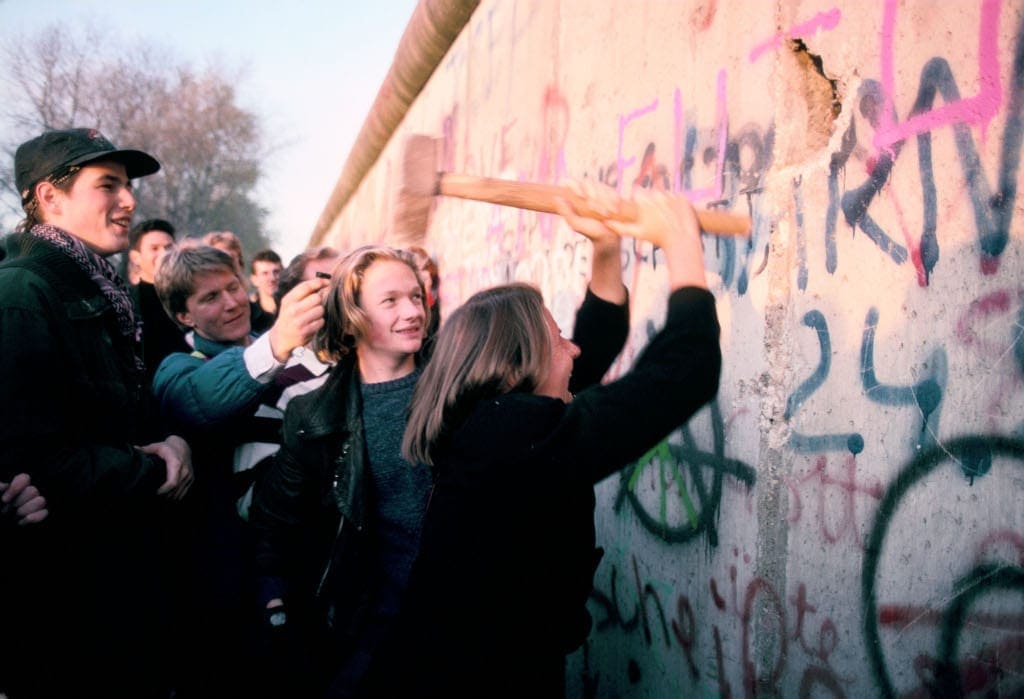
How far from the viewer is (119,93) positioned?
54.9ft

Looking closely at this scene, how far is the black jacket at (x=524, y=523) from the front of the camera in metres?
1.25

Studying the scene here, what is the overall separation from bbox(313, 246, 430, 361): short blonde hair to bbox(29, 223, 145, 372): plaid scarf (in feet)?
2.11

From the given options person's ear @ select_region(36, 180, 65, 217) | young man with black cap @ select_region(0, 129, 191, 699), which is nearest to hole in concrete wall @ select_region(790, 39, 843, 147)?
young man with black cap @ select_region(0, 129, 191, 699)

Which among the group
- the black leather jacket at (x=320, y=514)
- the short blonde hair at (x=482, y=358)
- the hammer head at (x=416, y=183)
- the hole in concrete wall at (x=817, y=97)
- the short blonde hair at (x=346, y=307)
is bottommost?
the black leather jacket at (x=320, y=514)

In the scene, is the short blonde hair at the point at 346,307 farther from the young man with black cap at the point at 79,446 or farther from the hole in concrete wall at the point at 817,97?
the hole in concrete wall at the point at 817,97

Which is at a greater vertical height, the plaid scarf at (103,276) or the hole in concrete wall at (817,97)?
the hole in concrete wall at (817,97)

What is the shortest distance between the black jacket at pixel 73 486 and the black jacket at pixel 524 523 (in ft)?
3.66

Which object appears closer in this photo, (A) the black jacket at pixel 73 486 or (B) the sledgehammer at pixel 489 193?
(B) the sledgehammer at pixel 489 193

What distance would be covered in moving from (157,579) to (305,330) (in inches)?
37.6

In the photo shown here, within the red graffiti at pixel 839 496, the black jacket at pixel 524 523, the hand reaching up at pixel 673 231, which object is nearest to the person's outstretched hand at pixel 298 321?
the black jacket at pixel 524 523

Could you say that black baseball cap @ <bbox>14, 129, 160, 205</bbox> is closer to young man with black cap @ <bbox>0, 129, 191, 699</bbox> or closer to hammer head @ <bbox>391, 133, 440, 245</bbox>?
young man with black cap @ <bbox>0, 129, 191, 699</bbox>

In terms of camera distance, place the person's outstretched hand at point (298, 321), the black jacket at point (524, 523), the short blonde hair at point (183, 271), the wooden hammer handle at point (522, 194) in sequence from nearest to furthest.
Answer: the black jacket at point (524, 523) → the wooden hammer handle at point (522, 194) → the person's outstretched hand at point (298, 321) → the short blonde hair at point (183, 271)

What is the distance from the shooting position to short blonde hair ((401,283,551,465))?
4.97ft

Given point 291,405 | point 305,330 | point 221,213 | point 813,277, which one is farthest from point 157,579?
point 221,213
